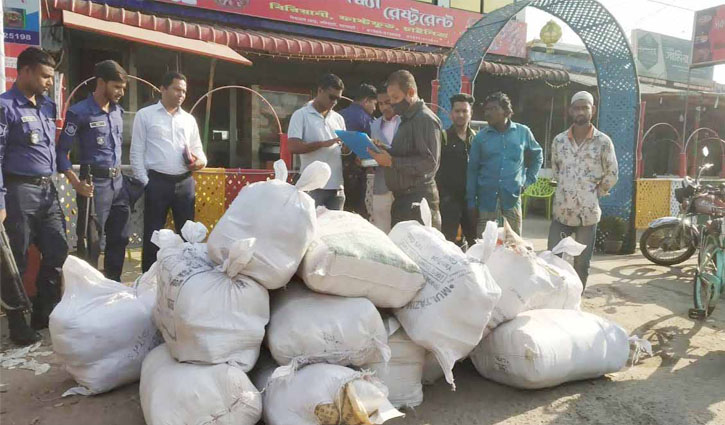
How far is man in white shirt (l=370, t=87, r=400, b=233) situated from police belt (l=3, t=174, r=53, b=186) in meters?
2.24

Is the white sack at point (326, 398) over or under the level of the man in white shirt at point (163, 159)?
under

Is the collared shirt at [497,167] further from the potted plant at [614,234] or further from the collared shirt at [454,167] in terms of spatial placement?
the potted plant at [614,234]

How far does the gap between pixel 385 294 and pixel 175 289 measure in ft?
2.86

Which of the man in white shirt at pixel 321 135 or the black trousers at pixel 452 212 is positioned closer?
the man in white shirt at pixel 321 135

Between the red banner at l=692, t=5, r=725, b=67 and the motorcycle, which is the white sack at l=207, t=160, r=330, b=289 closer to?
the motorcycle

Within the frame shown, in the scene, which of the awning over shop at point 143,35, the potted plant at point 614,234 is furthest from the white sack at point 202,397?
the potted plant at point 614,234

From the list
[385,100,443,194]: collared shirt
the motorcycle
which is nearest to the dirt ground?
[385,100,443,194]: collared shirt

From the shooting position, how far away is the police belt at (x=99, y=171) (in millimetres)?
3490

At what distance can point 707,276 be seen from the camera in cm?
400

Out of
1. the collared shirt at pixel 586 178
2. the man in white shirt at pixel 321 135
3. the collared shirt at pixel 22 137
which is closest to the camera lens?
the collared shirt at pixel 22 137

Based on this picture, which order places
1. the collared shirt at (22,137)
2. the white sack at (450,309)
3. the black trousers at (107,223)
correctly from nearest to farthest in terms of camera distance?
the white sack at (450,309) < the collared shirt at (22,137) < the black trousers at (107,223)

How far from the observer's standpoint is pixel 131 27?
A: 711 cm

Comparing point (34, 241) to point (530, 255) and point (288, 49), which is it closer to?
point (530, 255)

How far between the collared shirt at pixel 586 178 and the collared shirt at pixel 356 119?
5.96ft
